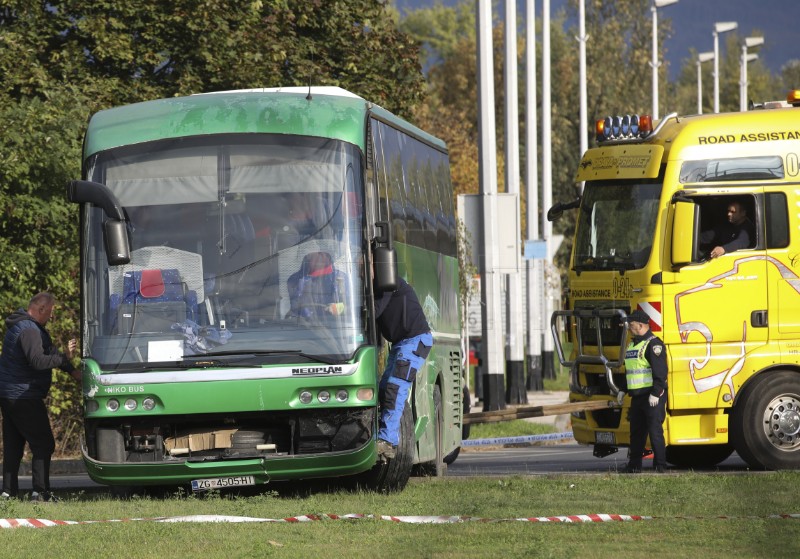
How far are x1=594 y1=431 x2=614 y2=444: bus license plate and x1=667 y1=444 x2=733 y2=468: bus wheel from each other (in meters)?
1.64

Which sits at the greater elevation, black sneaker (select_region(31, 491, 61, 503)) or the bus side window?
the bus side window

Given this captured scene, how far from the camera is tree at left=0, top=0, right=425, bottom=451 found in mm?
21125

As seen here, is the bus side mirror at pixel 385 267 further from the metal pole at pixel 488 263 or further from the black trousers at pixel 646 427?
the metal pole at pixel 488 263

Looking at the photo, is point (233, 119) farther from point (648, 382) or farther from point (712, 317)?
point (712, 317)

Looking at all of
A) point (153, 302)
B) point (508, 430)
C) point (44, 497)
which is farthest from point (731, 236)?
point (508, 430)

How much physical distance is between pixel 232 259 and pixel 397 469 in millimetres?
2284

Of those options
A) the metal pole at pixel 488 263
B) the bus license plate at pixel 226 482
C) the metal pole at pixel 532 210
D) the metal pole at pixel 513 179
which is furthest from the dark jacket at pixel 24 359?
the metal pole at pixel 532 210

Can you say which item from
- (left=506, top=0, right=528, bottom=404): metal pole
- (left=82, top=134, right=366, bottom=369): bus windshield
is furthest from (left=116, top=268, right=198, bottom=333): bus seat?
(left=506, top=0, right=528, bottom=404): metal pole

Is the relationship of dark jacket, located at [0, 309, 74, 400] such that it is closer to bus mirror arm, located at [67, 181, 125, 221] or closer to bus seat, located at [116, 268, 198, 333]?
bus seat, located at [116, 268, 198, 333]

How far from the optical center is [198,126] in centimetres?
1428

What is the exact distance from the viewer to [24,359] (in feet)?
50.4

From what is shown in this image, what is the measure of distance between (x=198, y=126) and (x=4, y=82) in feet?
35.3

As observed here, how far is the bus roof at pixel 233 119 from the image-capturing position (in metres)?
14.2

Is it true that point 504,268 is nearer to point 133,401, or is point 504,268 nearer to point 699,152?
point 699,152
